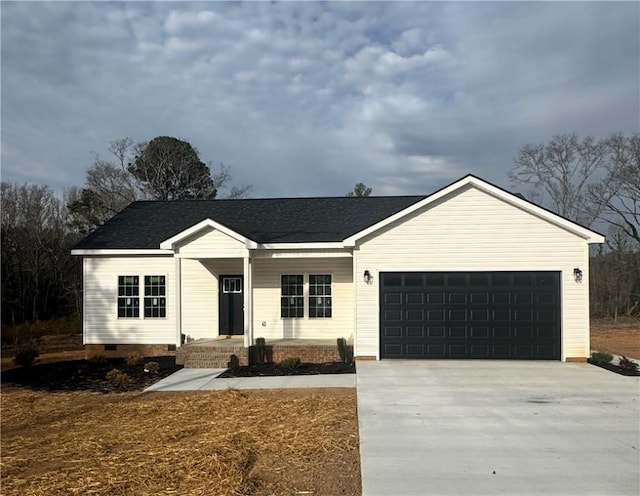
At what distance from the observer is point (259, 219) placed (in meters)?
16.6

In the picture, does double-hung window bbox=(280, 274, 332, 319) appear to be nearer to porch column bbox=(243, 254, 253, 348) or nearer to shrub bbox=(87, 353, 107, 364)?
porch column bbox=(243, 254, 253, 348)

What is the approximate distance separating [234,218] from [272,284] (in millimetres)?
2916

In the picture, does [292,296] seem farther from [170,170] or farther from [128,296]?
[170,170]

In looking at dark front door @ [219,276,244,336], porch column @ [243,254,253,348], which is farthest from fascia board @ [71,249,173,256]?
porch column @ [243,254,253,348]

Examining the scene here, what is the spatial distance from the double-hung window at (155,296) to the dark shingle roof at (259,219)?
3.61 feet

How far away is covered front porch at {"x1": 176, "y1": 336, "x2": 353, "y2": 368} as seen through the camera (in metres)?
13.1

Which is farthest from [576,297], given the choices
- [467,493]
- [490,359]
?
[467,493]

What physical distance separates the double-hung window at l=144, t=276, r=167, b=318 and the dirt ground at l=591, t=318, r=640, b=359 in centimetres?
1422

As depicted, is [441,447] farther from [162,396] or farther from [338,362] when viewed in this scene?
[338,362]

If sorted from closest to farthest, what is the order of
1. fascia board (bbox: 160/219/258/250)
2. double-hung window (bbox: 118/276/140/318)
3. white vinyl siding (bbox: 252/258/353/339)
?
fascia board (bbox: 160/219/258/250), white vinyl siding (bbox: 252/258/353/339), double-hung window (bbox: 118/276/140/318)

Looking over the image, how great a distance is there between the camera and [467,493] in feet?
16.5

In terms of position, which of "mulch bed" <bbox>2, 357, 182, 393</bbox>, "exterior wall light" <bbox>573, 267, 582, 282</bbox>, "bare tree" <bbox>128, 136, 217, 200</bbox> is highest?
"bare tree" <bbox>128, 136, 217, 200</bbox>

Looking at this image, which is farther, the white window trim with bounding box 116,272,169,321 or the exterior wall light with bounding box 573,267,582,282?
the white window trim with bounding box 116,272,169,321

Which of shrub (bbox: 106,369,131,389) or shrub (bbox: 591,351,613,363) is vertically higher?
shrub (bbox: 591,351,613,363)
